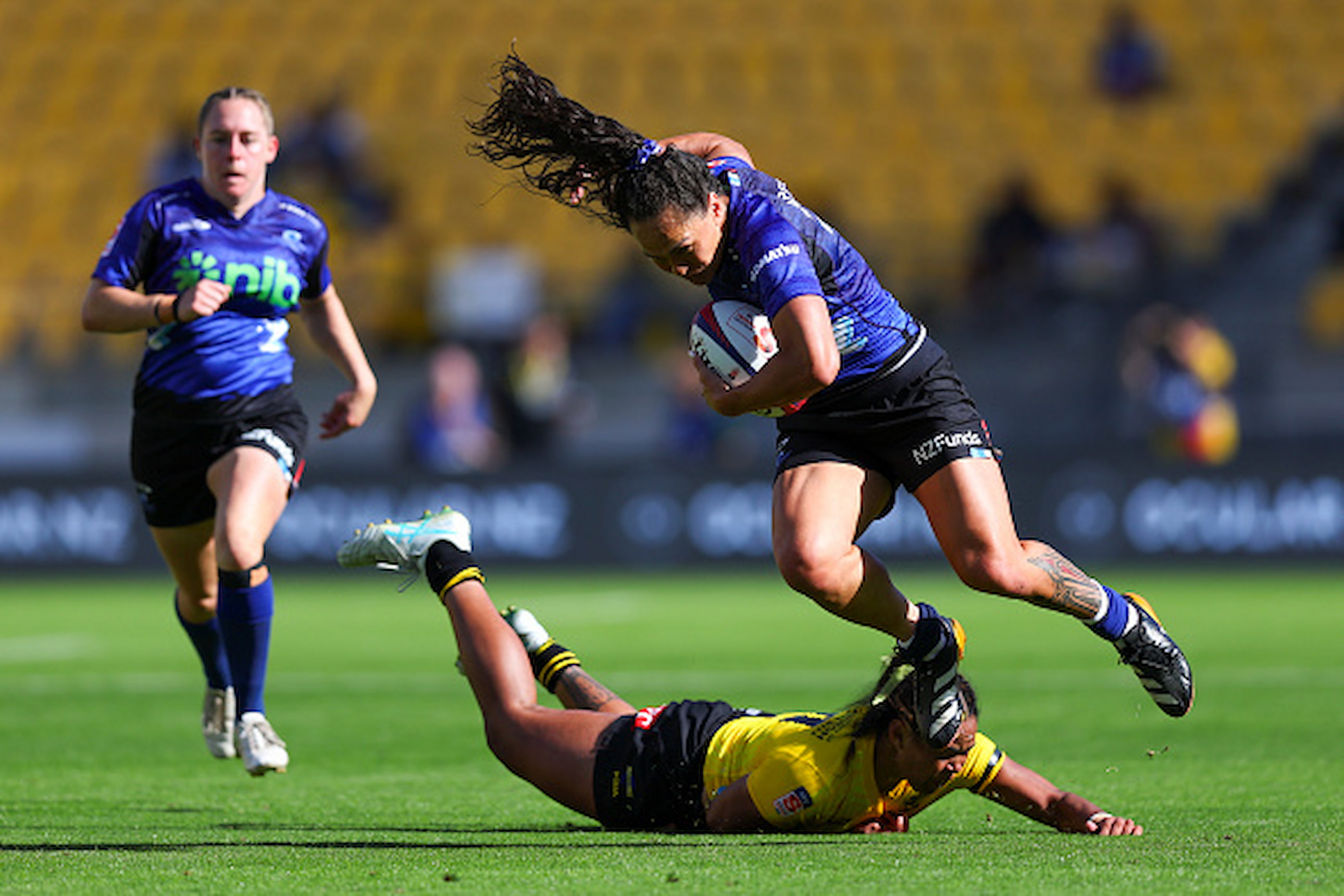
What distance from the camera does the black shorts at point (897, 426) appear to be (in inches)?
250

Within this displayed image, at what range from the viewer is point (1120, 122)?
23359 mm

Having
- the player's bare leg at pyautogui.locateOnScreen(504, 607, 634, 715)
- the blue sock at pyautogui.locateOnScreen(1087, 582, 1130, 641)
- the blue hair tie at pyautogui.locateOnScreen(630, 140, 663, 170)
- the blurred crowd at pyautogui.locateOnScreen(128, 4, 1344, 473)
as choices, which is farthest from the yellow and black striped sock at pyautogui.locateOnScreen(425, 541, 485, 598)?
the blurred crowd at pyautogui.locateOnScreen(128, 4, 1344, 473)

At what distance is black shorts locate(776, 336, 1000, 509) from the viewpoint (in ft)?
20.9

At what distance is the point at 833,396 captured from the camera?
6.39 metres

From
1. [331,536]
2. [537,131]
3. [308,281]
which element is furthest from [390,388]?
[537,131]

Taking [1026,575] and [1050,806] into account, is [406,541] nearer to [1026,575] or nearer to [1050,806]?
[1026,575]

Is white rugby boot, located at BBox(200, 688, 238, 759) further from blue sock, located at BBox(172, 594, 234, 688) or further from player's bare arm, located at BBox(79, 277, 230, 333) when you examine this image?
player's bare arm, located at BBox(79, 277, 230, 333)

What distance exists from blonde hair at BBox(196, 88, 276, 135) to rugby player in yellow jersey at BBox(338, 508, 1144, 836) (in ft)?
7.14

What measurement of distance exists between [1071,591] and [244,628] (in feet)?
9.53

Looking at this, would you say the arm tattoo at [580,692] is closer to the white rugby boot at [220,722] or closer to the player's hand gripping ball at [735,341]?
the player's hand gripping ball at [735,341]

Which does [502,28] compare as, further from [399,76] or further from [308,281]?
[308,281]

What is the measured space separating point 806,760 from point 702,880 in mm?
834

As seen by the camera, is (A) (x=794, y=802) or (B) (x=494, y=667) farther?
(B) (x=494, y=667)

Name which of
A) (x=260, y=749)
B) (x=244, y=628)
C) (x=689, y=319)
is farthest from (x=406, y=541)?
(x=689, y=319)
